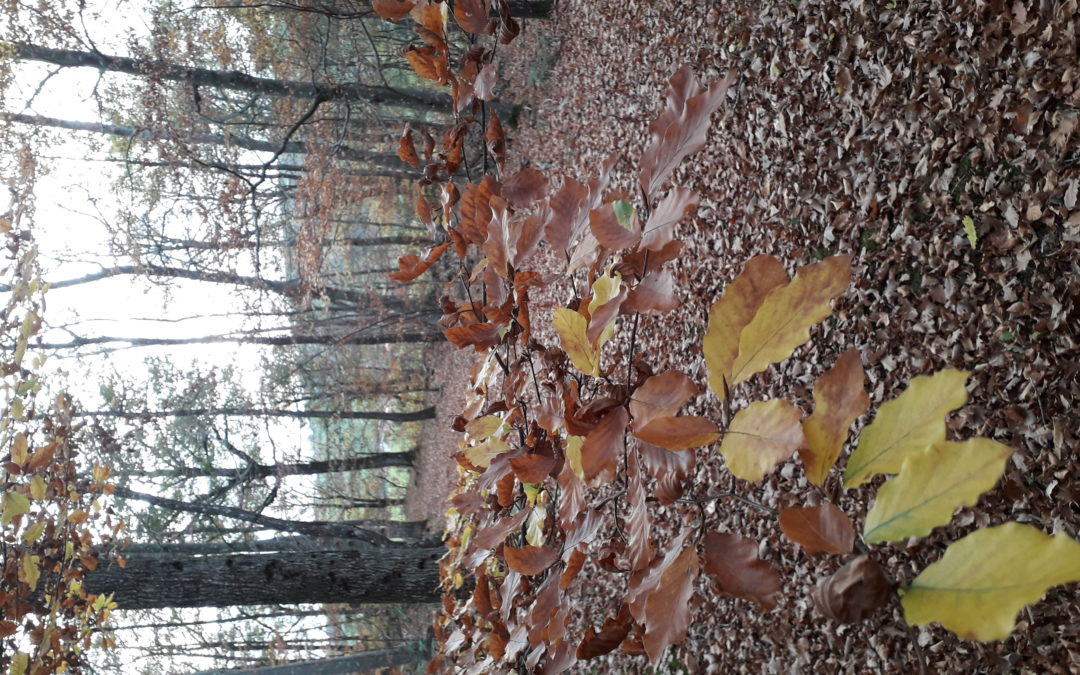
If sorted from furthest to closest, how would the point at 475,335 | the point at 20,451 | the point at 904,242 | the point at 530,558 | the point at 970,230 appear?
the point at 904,242
the point at 970,230
the point at 20,451
the point at 475,335
the point at 530,558

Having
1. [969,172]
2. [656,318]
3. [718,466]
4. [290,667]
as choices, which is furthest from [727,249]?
[290,667]

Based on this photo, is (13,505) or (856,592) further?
(13,505)

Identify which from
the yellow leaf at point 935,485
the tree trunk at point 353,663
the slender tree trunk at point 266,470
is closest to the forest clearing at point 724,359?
the yellow leaf at point 935,485

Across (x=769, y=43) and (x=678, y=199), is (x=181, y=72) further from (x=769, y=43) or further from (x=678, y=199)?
(x=678, y=199)

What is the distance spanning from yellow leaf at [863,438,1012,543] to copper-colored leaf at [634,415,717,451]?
0.23m

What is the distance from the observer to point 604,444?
80 centimetres

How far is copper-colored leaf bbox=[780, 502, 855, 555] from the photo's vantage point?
49 centimetres

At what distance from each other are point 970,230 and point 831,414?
1.82 meters

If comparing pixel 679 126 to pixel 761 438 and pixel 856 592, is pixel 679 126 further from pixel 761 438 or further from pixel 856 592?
pixel 856 592

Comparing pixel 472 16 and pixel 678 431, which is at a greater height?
pixel 472 16

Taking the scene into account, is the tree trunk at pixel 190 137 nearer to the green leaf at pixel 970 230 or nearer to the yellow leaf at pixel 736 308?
the green leaf at pixel 970 230

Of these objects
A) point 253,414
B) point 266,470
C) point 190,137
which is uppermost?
point 190,137

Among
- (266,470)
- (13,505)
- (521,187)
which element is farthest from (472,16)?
(266,470)

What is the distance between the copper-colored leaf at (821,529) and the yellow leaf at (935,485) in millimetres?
45
